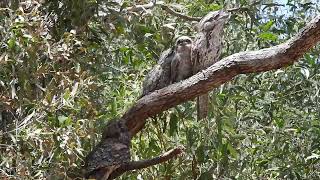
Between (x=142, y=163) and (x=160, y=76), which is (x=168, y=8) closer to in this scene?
(x=160, y=76)

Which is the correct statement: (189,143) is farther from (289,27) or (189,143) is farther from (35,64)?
(289,27)

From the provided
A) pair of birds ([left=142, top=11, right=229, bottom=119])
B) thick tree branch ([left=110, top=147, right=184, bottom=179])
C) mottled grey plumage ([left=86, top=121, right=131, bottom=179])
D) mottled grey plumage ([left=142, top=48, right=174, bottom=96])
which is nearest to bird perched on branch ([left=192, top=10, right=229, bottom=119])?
pair of birds ([left=142, top=11, right=229, bottom=119])

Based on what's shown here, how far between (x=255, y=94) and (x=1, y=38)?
1.92 metres

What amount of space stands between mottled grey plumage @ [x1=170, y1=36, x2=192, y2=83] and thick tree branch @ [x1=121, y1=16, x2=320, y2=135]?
11.3 inches

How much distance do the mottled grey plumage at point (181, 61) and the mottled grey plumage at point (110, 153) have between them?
425 mm

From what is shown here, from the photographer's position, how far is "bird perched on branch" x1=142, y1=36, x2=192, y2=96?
3.06 metres

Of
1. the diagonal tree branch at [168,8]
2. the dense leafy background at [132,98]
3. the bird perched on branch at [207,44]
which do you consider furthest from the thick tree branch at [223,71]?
the diagonal tree branch at [168,8]

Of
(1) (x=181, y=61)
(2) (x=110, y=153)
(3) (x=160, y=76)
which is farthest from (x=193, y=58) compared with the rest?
(2) (x=110, y=153)

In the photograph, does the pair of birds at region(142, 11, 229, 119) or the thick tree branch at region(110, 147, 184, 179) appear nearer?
the thick tree branch at region(110, 147, 184, 179)

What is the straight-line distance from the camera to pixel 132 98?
10.7 feet

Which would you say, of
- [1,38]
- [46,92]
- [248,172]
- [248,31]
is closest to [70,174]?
[46,92]

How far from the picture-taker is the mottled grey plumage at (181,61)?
3111 millimetres

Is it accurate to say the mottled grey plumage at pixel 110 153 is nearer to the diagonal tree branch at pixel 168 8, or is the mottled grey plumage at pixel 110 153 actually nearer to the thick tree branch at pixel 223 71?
the thick tree branch at pixel 223 71

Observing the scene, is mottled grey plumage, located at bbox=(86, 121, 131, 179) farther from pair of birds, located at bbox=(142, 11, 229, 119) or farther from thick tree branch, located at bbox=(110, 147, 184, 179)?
pair of birds, located at bbox=(142, 11, 229, 119)
